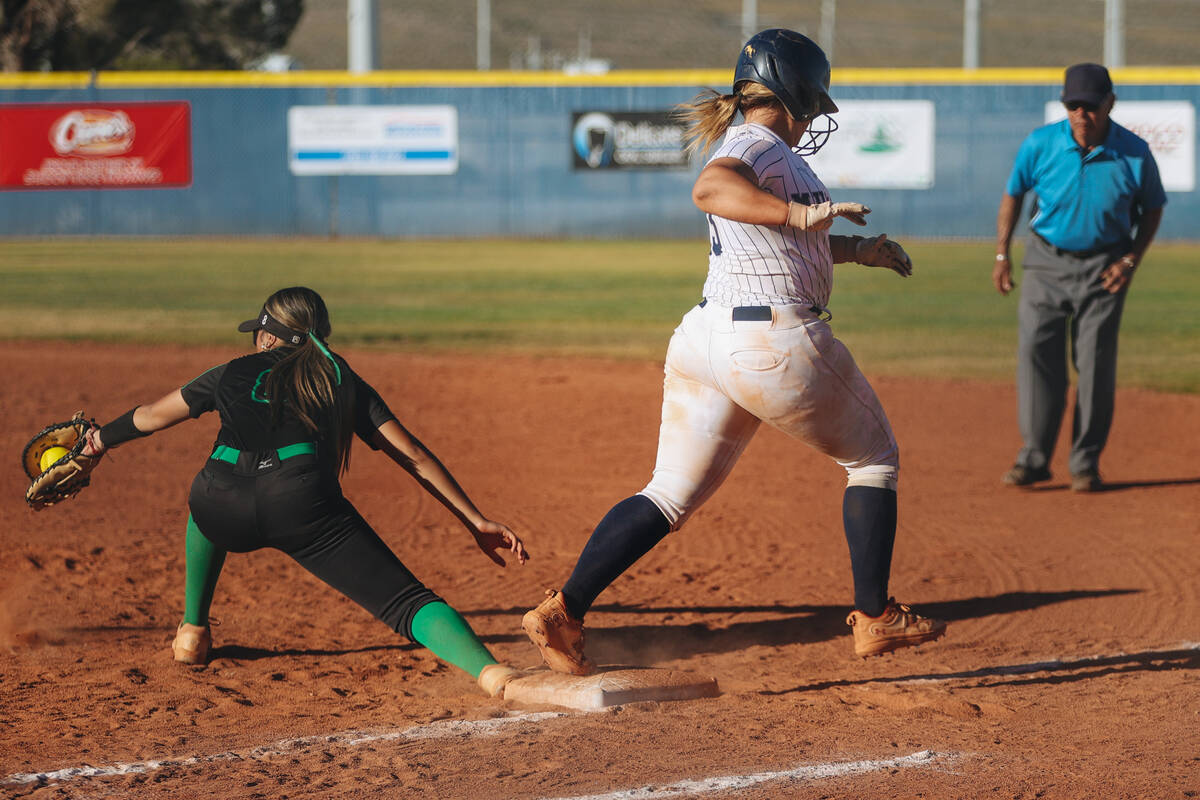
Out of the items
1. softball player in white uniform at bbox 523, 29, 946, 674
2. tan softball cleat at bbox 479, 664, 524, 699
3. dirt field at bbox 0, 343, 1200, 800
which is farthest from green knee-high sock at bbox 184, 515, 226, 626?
softball player in white uniform at bbox 523, 29, 946, 674

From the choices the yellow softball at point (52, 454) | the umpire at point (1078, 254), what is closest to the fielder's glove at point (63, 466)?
the yellow softball at point (52, 454)

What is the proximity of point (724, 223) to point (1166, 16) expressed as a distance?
350ft

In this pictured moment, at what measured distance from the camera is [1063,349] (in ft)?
20.5

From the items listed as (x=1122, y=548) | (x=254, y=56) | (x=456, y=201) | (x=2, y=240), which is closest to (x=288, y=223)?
(x=456, y=201)

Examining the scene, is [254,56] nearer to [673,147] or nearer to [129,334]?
[673,147]

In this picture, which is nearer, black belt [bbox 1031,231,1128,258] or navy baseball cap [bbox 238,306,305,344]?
navy baseball cap [bbox 238,306,305,344]

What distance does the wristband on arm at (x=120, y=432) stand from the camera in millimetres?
3523

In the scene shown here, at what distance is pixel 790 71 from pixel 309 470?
157 centimetres

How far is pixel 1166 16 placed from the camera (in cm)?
9769

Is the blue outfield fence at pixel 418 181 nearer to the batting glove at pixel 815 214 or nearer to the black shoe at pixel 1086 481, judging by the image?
the black shoe at pixel 1086 481

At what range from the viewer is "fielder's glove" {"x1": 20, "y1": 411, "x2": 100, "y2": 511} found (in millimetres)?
3617

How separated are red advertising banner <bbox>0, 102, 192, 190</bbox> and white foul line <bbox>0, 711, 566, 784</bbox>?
68.8 feet

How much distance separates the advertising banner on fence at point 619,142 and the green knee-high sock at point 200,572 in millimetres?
19498

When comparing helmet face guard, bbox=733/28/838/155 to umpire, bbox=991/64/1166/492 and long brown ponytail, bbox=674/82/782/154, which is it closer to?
long brown ponytail, bbox=674/82/782/154
